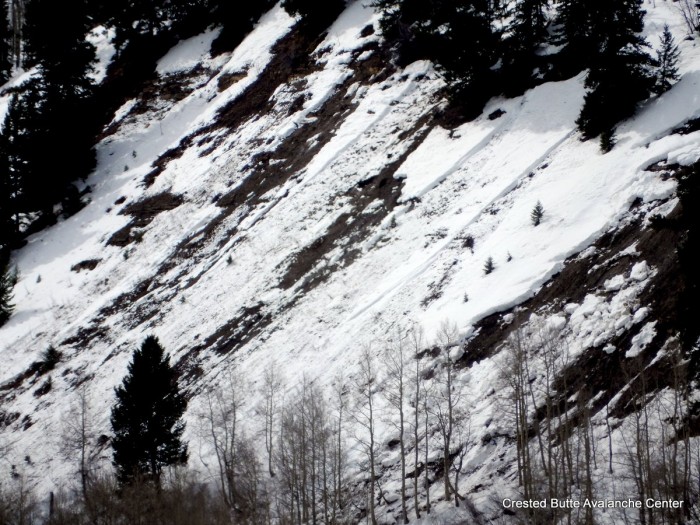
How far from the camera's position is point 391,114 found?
3466cm

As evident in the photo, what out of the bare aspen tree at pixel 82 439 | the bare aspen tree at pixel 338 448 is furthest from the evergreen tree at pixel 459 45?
the bare aspen tree at pixel 82 439

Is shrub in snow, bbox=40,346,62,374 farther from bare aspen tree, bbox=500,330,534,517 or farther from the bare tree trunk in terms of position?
bare aspen tree, bbox=500,330,534,517

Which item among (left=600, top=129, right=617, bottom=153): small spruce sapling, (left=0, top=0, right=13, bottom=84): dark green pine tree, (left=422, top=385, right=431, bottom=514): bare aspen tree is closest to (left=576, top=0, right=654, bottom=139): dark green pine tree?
(left=600, top=129, right=617, bottom=153): small spruce sapling

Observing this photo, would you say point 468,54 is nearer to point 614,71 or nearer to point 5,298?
point 614,71

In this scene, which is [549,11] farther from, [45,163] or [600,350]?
[45,163]

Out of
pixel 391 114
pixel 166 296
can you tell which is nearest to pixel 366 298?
pixel 166 296

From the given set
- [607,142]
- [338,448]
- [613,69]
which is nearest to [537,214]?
[607,142]

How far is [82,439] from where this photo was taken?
22.5 m

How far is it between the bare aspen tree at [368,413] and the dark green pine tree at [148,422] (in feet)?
21.9

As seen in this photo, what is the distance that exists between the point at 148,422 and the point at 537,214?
17.2 m

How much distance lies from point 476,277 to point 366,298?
5.01m

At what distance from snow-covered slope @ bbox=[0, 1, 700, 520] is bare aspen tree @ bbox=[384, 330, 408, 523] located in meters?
1.06

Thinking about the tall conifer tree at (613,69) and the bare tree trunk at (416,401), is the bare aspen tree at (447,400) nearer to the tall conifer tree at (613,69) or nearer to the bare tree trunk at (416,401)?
the bare tree trunk at (416,401)

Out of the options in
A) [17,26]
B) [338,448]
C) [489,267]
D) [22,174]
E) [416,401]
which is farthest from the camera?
[17,26]
